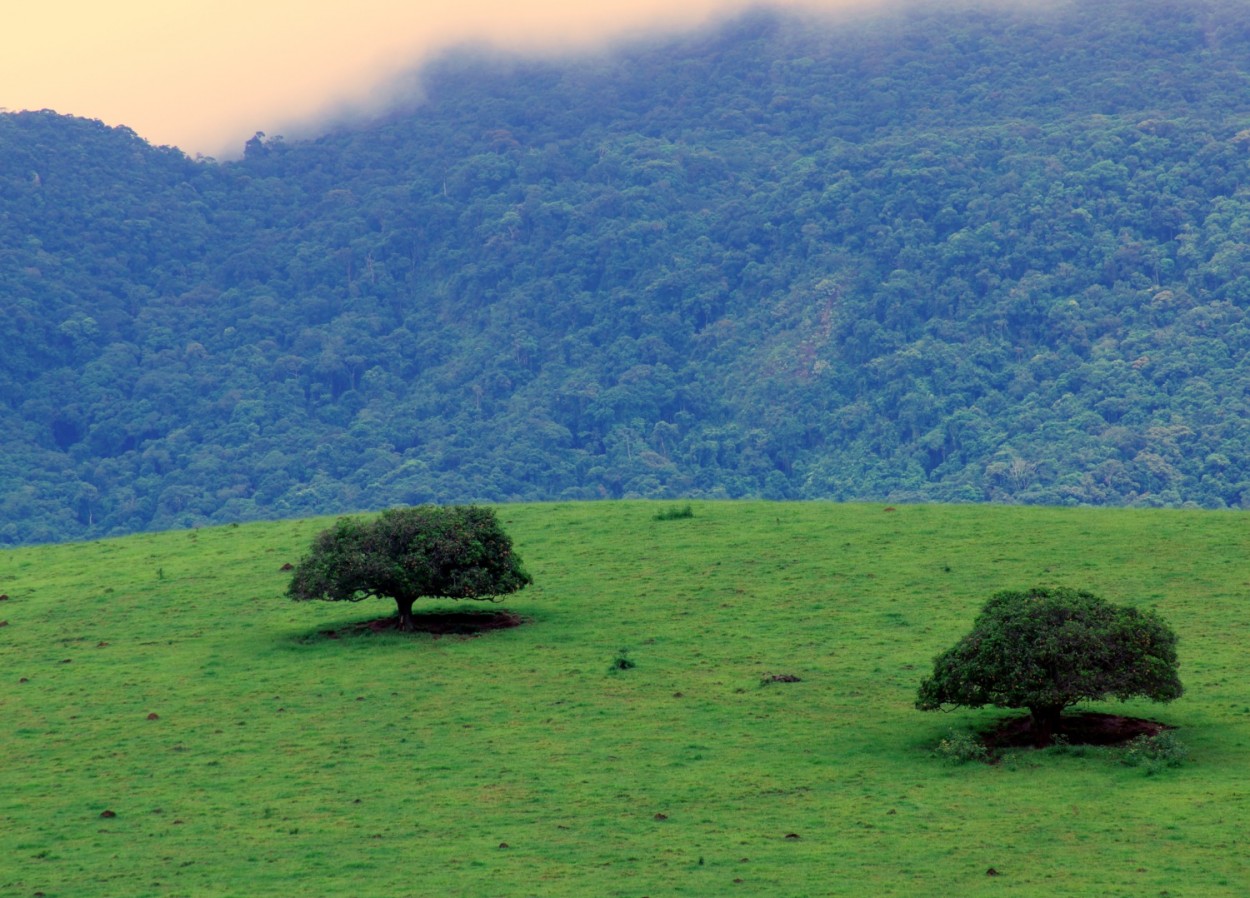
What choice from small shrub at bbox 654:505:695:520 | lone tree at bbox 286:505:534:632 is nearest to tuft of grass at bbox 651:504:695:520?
small shrub at bbox 654:505:695:520

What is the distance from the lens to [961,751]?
31531mm

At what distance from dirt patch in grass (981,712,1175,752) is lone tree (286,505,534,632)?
1354cm

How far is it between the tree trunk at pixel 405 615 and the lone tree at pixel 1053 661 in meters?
14.9

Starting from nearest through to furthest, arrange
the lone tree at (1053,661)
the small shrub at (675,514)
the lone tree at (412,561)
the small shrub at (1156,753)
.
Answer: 1. the small shrub at (1156,753)
2. the lone tree at (1053,661)
3. the lone tree at (412,561)
4. the small shrub at (675,514)

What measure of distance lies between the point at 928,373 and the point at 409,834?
5863 inches

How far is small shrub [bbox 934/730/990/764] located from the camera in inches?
1241

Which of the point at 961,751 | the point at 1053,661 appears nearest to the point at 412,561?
the point at 961,751

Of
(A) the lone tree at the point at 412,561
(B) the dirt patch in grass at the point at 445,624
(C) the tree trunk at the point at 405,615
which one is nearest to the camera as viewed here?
(A) the lone tree at the point at 412,561

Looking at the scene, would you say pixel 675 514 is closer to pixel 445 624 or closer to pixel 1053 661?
pixel 445 624

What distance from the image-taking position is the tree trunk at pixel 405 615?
43000 mm

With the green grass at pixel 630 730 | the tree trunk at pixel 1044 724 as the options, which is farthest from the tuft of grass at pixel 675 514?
the tree trunk at pixel 1044 724

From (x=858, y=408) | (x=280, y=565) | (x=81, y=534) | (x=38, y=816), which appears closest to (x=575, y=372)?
(x=858, y=408)

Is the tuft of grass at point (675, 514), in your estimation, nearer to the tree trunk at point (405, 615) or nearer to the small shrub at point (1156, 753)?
the tree trunk at point (405, 615)

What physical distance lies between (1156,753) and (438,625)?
1902 cm
